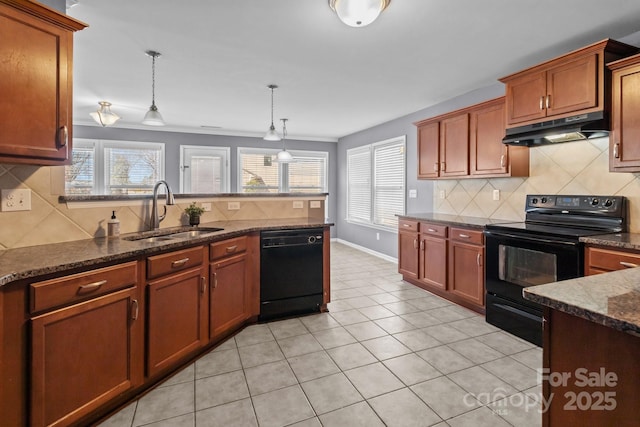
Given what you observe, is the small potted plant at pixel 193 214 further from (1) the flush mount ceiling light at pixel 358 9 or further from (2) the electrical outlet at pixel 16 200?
(1) the flush mount ceiling light at pixel 358 9

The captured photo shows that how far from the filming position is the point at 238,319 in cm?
280

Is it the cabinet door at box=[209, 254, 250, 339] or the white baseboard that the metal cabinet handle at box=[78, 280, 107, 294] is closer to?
the cabinet door at box=[209, 254, 250, 339]

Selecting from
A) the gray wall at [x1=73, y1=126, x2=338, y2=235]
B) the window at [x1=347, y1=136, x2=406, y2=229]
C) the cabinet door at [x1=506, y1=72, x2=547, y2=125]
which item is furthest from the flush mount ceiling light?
the gray wall at [x1=73, y1=126, x2=338, y2=235]

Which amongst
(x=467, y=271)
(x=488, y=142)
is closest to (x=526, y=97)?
(x=488, y=142)

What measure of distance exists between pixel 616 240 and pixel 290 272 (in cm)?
245

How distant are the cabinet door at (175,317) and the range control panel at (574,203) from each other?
312 cm

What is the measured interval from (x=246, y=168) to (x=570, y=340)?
661 cm

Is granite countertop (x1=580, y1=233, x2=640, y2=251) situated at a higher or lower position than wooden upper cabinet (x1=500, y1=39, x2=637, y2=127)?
lower

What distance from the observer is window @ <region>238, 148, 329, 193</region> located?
7047mm

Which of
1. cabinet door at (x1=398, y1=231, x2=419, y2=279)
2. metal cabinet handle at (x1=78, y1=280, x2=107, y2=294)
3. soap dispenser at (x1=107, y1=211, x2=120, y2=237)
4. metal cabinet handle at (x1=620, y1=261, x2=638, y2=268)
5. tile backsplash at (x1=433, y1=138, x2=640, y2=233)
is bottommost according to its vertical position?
cabinet door at (x1=398, y1=231, x2=419, y2=279)

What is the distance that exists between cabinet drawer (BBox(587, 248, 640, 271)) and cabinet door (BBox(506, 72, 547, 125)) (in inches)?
48.6

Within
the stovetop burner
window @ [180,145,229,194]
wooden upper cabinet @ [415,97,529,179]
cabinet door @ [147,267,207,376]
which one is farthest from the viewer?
window @ [180,145,229,194]

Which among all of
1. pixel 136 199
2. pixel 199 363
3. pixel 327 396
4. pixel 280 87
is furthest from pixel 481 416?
pixel 280 87

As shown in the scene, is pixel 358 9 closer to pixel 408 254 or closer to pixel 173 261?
pixel 173 261
